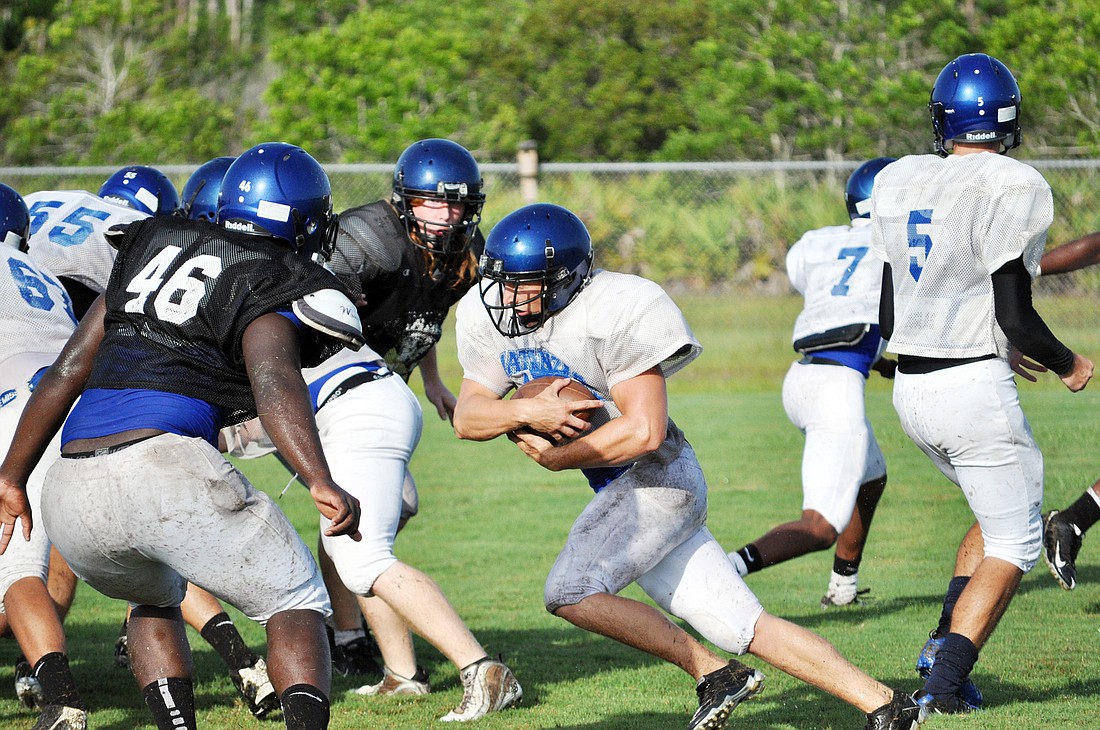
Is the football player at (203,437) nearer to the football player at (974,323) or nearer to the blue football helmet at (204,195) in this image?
the blue football helmet at (204,195)

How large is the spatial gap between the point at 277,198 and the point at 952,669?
101 inches

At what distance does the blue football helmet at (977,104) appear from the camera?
447 centimetres

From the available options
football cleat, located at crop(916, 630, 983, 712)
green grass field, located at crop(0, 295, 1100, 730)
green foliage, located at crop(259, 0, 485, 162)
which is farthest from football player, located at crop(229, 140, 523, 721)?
green foliage, located at crop(259, 0, 485, 162)

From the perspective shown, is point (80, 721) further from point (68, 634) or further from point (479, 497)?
point (479, 497)

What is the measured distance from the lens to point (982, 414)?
14.2 ft

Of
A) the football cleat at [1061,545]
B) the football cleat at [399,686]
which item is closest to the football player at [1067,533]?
the football cleat at [1061,545]

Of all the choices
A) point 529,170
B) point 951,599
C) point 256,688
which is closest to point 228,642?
point 256,688

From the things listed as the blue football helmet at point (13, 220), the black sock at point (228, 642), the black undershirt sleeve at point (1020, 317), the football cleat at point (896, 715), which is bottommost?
the black sock at point (228, 642)

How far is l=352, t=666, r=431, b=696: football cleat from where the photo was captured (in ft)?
16.2

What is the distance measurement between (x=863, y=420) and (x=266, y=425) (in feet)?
11.3

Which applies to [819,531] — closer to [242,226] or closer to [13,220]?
[242,226]

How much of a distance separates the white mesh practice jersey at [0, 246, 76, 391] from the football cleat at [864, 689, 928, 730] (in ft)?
9.52

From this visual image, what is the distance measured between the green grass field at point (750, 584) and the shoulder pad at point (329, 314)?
171 centimetres

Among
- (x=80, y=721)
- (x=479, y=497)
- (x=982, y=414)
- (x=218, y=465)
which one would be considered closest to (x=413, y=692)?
(x=80, y=721)
